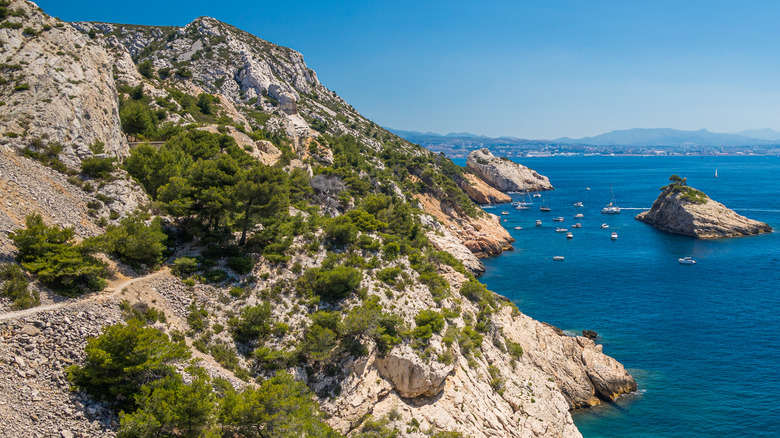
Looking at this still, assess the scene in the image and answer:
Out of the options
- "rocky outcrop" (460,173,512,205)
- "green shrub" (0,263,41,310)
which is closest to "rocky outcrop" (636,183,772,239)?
"rocky outcrop" (460,173,512,205)

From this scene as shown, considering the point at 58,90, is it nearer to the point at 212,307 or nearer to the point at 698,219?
the point at 212,307

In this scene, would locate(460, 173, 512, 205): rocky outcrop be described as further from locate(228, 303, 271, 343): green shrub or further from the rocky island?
locate(228, 303, 271, 343): green shrub

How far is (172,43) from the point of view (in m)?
106

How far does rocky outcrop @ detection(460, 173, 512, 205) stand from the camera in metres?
160

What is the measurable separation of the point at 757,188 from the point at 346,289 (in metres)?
213

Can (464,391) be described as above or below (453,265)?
below

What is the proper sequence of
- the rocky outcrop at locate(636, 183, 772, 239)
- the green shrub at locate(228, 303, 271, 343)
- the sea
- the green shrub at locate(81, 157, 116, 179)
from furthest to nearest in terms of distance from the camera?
the rocky outcrop at locate(636, 183, 772, 239) < the sea < the green shrub at locate(81, 157, 116, 179) < the green shrub at locate(228, 303, 271, 343)

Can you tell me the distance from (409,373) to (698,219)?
358ft

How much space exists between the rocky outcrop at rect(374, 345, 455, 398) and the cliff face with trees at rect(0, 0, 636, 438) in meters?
0.15

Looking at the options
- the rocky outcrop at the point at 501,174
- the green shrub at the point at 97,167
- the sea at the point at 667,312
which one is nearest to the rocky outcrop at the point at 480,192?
the rocky outcrop at the point at 501,174

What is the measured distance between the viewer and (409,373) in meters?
29.2

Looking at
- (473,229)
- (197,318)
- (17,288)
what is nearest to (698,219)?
(473,229)

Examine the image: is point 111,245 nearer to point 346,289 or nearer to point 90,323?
point 90,323

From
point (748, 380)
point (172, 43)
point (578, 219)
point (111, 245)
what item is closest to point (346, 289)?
point (111, 245)
